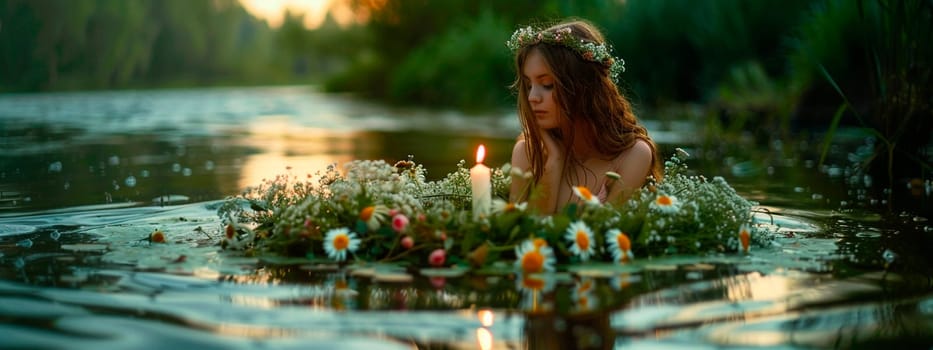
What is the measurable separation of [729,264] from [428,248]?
137cm

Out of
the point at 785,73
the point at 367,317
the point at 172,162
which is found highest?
the point at 785,73

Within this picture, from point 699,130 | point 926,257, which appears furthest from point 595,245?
point 699,130

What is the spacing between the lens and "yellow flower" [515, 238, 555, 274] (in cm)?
472

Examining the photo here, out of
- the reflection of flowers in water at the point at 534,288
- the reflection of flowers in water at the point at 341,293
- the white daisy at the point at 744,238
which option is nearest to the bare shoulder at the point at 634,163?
the white daisy at the point at 744,238

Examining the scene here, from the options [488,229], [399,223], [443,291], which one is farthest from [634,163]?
[443,291]

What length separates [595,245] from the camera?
5.00 metres

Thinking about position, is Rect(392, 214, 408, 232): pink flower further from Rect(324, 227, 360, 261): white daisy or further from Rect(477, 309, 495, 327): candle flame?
Rect(477, 309, 495, 327): candle flame

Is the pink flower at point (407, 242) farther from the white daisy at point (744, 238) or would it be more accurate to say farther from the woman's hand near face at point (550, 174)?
the white daisy at point (744, 238)

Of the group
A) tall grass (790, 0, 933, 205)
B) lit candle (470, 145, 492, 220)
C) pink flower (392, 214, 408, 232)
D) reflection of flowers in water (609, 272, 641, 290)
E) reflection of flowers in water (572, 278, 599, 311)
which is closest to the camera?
reflection of flowers in water (572, 278, 599, 311)

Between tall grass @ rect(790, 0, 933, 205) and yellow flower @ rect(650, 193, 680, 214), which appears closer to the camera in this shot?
yellow flower @ rect(650, 193, 680, 214)

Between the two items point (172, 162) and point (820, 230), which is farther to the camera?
point (172, 162)

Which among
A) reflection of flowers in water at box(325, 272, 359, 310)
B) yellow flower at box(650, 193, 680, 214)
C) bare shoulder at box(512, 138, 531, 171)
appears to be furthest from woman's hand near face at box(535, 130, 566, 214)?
reflection of flowers in water at box(325, 272, 359, 310)

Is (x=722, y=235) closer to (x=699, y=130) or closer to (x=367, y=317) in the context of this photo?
(x=367, y=317)

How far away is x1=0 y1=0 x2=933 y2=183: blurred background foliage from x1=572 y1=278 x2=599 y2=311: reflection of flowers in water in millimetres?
2386
